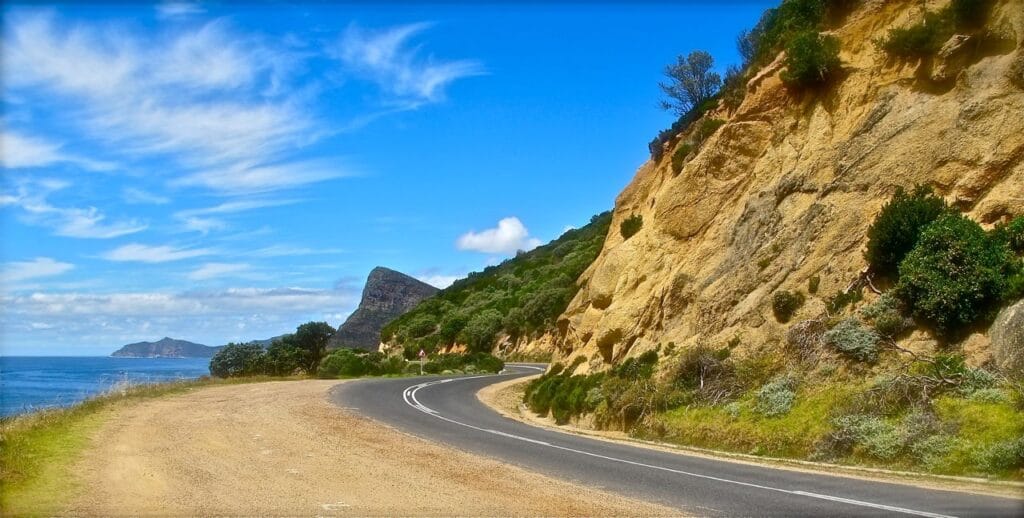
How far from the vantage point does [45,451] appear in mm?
12531

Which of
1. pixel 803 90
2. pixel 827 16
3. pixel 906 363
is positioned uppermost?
pixel 827 16

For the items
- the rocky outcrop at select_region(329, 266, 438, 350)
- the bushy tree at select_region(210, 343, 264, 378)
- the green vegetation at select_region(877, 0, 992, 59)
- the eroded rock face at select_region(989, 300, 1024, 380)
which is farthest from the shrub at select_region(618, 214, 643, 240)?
the rocky outcrop at select_region(329, 266, 438, 350)

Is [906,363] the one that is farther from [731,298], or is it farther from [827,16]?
[827,16]

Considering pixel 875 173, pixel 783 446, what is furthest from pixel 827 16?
pixel 783 446

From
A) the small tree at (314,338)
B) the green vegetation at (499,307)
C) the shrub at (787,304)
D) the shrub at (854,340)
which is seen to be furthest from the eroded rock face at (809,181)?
the small tree at (314,338)

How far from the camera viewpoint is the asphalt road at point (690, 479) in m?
8.72

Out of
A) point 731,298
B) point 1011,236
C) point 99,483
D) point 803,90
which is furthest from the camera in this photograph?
point 803,90

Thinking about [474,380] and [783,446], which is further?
[474,380]

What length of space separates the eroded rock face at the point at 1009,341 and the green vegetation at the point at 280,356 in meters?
33.7

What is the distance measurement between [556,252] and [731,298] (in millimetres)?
62024

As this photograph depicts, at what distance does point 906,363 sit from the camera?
1477cm

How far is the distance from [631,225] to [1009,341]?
1856 cm

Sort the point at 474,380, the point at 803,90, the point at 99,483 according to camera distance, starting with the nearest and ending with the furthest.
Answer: the point at 99,483
the point at 803,90
the point at 474,380

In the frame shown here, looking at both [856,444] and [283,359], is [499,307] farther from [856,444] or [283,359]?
[856,444]
